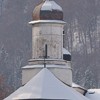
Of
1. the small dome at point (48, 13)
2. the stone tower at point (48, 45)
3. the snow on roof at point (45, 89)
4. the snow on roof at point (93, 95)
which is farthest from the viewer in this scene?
the snow on roof at point (93, 95)

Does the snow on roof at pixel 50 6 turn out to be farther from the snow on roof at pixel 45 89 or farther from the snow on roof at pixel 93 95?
the snow on roof at pixel 93 95

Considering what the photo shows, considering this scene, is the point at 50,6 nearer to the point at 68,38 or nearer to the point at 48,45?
the point at 48,45

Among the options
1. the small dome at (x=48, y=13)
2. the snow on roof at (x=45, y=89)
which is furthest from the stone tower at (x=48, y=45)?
the snow on roof at (x=45, y=89)

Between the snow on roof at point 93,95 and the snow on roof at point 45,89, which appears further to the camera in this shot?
the snow on roof at point 93,95

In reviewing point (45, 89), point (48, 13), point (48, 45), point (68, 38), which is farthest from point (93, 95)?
point (68, 38)

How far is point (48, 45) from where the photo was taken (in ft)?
90.7

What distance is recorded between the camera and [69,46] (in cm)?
8794

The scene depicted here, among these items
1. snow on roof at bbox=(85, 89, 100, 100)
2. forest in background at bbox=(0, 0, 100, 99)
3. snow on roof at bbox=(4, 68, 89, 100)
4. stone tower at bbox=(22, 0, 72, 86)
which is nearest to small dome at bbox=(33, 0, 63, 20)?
stone tower at bbox=(22, 0, 72, 86)

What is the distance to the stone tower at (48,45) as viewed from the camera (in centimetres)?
2756

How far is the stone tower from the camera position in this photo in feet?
90.4

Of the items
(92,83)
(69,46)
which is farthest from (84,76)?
(69,46)

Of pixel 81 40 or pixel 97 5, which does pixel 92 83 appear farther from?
pixel 97 5

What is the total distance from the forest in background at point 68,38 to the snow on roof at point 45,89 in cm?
4177

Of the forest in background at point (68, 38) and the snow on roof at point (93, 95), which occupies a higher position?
the forest in background at point (68, 38)
